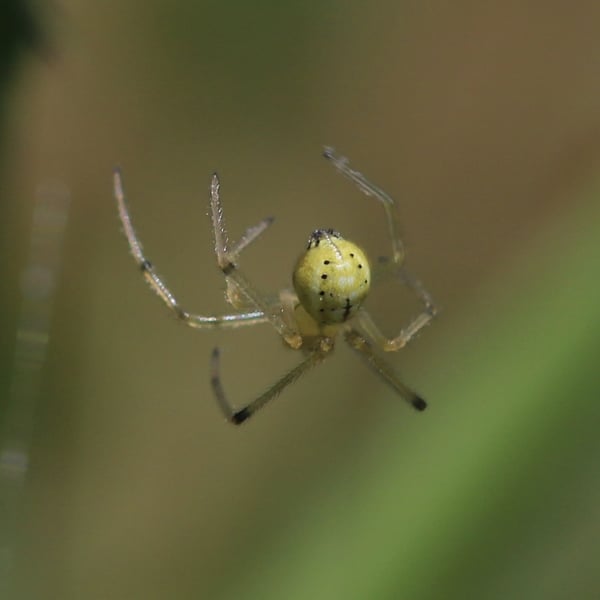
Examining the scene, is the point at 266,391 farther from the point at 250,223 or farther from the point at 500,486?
the point at 250,223

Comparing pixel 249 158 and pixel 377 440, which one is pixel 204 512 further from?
pixel 249 158

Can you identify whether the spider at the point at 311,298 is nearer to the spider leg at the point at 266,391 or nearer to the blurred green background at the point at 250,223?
the spider leg at the point at 266,391

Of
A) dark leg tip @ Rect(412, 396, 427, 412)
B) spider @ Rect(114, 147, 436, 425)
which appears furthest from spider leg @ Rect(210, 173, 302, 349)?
dark leg tip @ Rect(412, 396, 427, 412)

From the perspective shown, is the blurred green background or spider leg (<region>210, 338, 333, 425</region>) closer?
spider leg (<region>210, 338, 333, 425</region>)

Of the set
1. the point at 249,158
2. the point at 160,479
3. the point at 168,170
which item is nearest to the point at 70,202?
the point at 168,170

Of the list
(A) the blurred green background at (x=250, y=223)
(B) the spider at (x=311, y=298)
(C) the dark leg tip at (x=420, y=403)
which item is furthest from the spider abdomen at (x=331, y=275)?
(A) the blurred green background at (x=250, y=223)

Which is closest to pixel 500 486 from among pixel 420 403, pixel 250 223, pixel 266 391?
pixel 420 403

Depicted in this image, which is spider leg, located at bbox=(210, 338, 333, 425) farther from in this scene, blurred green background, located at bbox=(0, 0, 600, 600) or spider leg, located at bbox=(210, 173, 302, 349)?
blurred green background, located at bbox=(0, 0, 600, 600)
